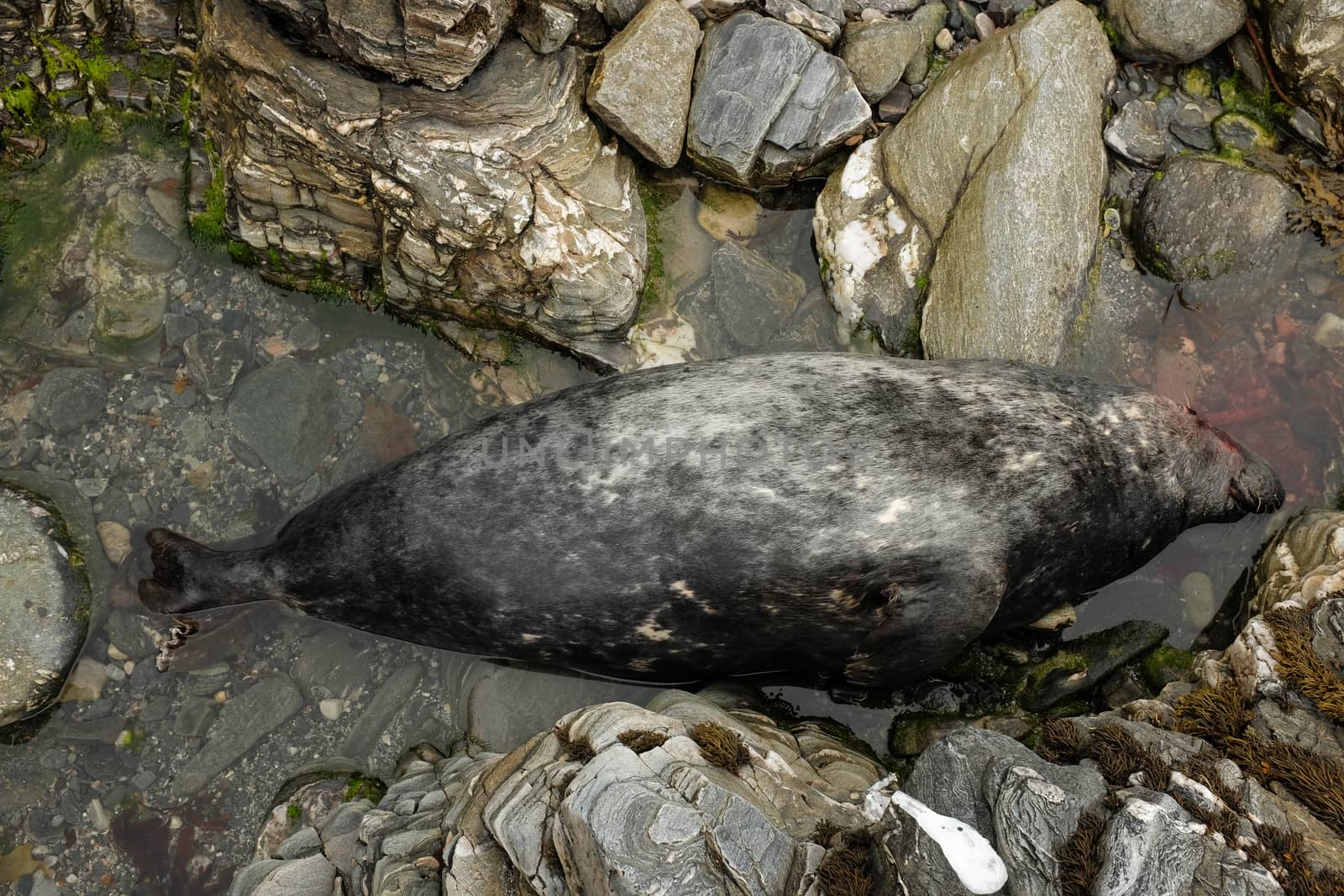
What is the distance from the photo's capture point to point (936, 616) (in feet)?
13.3

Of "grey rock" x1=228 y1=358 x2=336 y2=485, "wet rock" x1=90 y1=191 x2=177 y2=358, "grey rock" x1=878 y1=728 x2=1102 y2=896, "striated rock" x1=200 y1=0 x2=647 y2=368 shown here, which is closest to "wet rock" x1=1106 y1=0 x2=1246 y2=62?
"striated rock" x1=200 y1=0 x2=647 y2=368

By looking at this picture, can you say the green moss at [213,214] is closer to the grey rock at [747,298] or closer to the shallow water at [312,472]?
the shallow water at [312,472]

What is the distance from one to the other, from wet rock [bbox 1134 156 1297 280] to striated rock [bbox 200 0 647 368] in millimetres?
2785

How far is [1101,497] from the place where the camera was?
4.39 m

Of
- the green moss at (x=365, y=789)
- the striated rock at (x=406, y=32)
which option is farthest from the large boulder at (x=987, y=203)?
the green moss at (x=365, y=789)

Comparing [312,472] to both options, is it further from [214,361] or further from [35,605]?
[35,605]

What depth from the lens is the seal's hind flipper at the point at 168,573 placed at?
470 centimetres

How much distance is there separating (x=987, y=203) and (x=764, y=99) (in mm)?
1256

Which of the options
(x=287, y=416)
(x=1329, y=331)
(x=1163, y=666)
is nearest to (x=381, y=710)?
(x=287, y=416)

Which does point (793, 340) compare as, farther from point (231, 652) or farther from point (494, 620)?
point (231, 652)

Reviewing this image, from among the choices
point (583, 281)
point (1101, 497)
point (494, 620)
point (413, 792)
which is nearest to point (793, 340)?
point (583, 281)

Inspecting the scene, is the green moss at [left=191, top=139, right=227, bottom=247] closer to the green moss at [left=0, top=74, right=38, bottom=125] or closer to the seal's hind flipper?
the green moss at [left=0, top=74, right=38, bottom=125]

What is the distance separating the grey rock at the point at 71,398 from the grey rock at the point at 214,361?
46 cm

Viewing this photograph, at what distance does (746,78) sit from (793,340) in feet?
4.52
